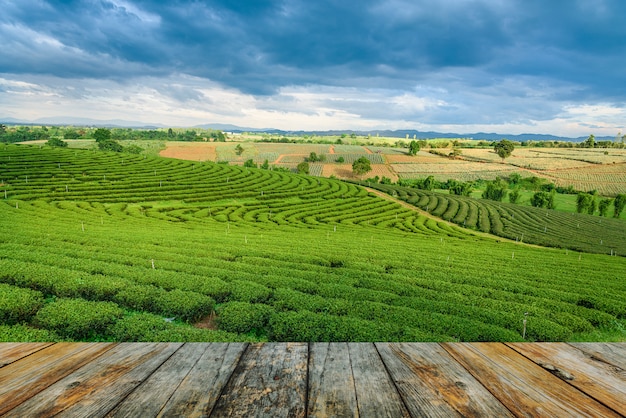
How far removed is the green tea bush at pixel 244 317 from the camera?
862 cm

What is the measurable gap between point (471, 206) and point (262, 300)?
61.9 meters

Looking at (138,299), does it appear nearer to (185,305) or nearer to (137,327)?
(185,305)

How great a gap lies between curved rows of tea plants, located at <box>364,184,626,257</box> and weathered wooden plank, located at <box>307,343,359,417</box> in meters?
48.8

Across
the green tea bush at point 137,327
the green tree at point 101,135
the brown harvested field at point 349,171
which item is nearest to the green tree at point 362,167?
the brown harvested field at point 349,171

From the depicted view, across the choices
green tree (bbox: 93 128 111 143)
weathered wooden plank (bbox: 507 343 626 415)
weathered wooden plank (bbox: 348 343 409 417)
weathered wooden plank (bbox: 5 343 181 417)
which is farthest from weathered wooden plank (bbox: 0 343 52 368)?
green tree (bbox: 93 128 111 143)

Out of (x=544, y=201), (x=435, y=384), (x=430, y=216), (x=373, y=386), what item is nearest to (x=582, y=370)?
(x=435, y=384)

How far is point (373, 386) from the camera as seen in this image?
1.98m

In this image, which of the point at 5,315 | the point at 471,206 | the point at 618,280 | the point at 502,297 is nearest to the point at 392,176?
the point at 471,206

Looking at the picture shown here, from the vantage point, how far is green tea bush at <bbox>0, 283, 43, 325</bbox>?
8.23 m

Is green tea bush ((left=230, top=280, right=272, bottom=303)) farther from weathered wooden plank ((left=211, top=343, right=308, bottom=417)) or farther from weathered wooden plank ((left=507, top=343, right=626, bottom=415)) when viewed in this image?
weathered wooden plank ((left=507, top=343, right=626, bottom=415))

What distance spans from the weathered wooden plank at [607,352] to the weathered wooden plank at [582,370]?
0.05m

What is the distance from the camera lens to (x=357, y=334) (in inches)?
307

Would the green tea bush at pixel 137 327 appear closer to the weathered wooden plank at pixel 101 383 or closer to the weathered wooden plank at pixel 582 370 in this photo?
the weathered wooden plank at pixel 101 383

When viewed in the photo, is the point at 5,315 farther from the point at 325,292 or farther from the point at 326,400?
the point at 326,400
